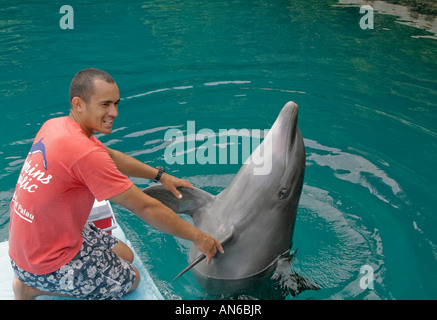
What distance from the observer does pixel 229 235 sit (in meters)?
4.05

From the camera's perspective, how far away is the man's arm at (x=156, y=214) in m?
3.22

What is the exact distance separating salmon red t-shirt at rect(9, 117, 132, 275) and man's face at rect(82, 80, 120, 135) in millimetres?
123

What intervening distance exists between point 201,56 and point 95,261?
7.73 meters

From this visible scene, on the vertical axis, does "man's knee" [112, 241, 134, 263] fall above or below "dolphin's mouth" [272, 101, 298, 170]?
below

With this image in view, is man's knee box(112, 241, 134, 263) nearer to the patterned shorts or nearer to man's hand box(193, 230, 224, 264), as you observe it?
the patterned shorts

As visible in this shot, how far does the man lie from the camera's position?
312 cm

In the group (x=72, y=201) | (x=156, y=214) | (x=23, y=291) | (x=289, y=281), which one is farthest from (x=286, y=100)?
(x=23, y=291)

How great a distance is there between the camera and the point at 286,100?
28.3 feet

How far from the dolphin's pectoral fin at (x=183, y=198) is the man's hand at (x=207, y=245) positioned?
589mm

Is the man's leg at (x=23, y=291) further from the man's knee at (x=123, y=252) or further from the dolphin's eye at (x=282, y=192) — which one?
the dolphin's eye at (x=282, y=192)

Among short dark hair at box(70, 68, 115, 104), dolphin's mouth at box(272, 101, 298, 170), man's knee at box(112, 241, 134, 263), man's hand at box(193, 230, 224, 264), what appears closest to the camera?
short dark hair at box(70, 68, 115, 104)

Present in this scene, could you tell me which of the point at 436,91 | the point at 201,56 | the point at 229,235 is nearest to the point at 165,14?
the point at 201,56

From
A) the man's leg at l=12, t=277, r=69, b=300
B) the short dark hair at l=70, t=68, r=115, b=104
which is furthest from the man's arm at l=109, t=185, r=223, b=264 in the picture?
the man's leg at l=12, t=277, r=69, b=300
